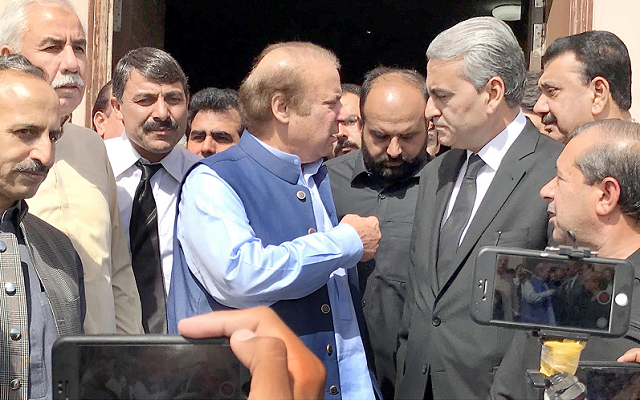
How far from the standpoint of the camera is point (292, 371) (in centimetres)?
124

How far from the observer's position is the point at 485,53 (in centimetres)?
306

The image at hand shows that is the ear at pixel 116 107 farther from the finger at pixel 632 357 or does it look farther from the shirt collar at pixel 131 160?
the finger at pixel 632 357

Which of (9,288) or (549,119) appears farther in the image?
(549,119)

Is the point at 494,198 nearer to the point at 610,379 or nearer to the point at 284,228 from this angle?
the point at 284,228

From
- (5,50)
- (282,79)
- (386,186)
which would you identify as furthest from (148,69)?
(282,79)

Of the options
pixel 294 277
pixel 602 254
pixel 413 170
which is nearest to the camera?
pixel 602 254

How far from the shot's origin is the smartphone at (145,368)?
1.31m

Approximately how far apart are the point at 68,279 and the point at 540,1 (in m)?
4.12

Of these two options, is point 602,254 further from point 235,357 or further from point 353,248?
point 235,357

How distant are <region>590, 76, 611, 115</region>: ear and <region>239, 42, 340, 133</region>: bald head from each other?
1.39 metres

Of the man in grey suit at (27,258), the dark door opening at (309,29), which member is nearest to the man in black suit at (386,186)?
the man in grey suit at (27,258)

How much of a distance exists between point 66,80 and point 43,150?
88cm

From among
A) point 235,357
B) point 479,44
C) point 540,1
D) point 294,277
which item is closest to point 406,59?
point 540,1

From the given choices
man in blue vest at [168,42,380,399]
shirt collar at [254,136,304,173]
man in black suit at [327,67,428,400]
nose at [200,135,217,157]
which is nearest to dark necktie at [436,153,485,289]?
man in blue vest at [168,42,380,399]
